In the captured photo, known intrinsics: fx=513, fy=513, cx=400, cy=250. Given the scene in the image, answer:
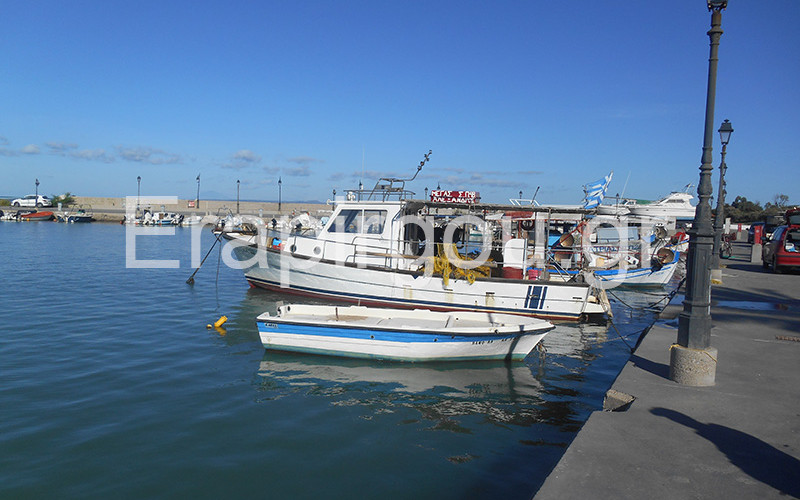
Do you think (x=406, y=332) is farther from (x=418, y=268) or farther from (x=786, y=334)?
(x=786, y=334)

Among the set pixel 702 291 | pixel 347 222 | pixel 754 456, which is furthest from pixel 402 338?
pixel 347 222

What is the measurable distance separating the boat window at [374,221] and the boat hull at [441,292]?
1.60 meters

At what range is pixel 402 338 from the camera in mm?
10547

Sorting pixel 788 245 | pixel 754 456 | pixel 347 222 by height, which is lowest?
pixel 754 456

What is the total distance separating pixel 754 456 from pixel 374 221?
13.4 meters

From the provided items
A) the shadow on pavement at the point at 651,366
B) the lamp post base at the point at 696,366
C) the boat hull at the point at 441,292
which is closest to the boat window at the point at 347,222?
the boat hull at the point at 441,292

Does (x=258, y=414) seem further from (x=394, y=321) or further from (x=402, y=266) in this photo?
(x=402, y=266)

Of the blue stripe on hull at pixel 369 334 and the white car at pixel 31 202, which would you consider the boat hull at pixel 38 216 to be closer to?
the white car at pixel 31 202

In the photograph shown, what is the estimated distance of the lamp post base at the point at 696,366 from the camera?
6.90m

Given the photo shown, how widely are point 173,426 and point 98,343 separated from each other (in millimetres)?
5638

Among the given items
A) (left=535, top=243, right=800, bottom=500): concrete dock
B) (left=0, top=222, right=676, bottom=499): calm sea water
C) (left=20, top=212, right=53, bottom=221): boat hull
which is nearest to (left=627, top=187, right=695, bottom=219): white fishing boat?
(left=0, top=222, right=676, bottom=499): calm sea water

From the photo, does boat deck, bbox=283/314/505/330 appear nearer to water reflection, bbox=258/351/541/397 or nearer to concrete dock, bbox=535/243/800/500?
water reflection, bbox=258/351/541/397

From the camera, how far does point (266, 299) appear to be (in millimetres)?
18422

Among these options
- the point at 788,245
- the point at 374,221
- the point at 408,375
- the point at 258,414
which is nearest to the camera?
the point at 258,414
